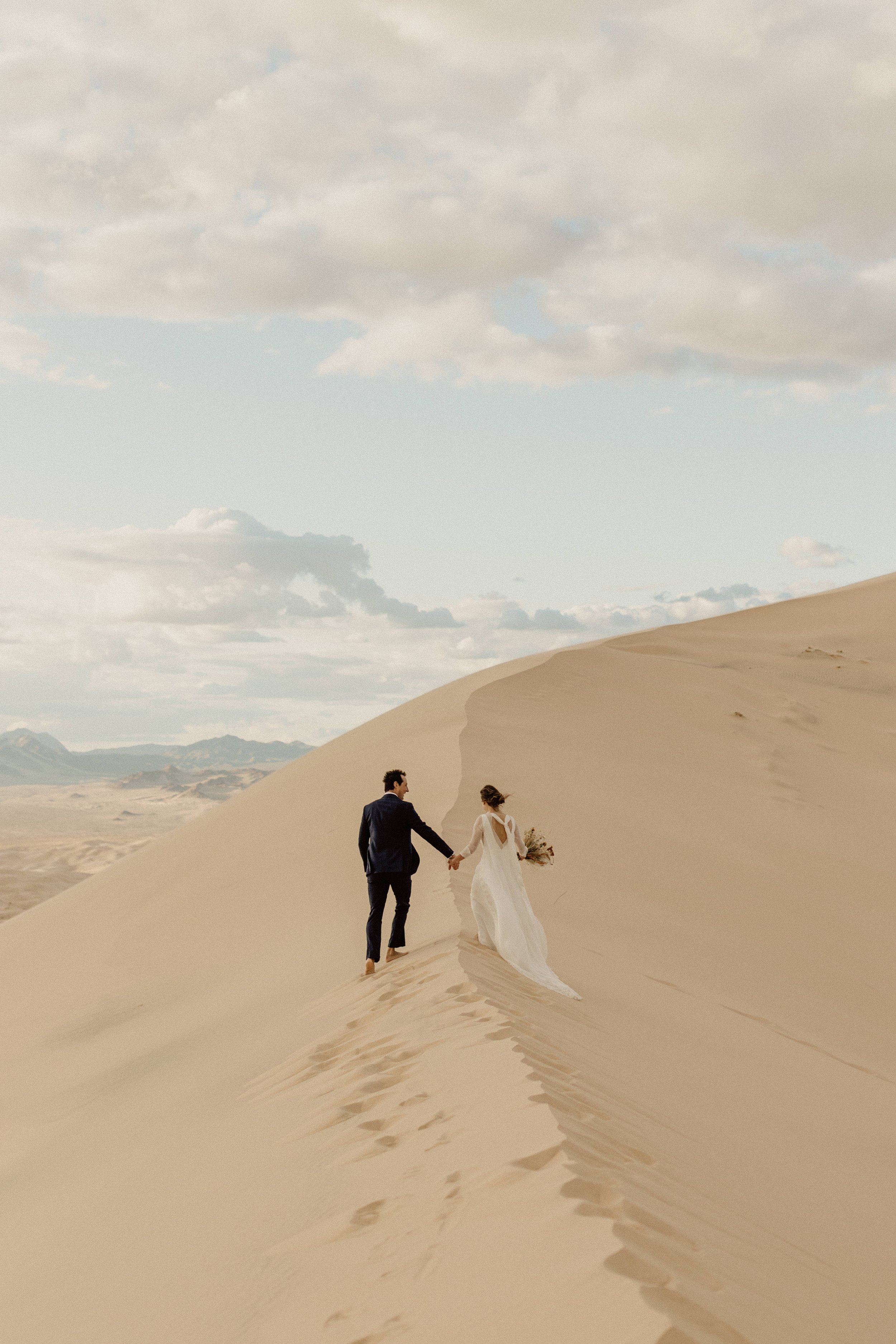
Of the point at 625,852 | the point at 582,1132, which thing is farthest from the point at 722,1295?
the point at 625,852

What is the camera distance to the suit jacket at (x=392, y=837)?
7.15 m

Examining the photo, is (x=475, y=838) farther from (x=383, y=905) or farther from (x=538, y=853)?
(x=383, y=905)

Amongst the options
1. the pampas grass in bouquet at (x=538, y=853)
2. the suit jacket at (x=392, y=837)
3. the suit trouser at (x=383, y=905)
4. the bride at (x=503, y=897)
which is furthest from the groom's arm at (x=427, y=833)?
the pampas grass in bouquet at (x=538, y=853)

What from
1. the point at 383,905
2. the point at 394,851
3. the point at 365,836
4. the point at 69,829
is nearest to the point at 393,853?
the point at 394,851

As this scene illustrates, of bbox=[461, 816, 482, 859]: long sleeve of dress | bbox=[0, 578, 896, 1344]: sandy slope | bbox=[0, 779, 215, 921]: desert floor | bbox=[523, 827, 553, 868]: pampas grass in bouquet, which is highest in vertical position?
bbox=[461, 816, 482, 859]: long sleeve of dress

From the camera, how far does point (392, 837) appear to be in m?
7.15

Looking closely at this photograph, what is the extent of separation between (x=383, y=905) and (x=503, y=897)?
824mm

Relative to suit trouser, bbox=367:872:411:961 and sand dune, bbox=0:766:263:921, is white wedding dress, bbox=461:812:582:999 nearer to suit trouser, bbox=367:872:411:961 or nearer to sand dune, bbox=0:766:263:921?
suit trouser, bbox=367:872:411:961

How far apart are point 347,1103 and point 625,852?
5974mm

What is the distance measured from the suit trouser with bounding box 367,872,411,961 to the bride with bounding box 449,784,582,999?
35 cm

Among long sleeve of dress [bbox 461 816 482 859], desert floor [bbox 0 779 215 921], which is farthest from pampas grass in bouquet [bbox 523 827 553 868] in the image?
desert floor [bbox 0 779 215 921]

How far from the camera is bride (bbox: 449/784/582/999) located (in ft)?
22.2

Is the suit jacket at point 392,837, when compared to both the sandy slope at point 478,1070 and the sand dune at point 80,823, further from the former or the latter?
the sand dune at point 80,823

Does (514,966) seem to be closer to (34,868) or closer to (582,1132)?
(582,1132)
